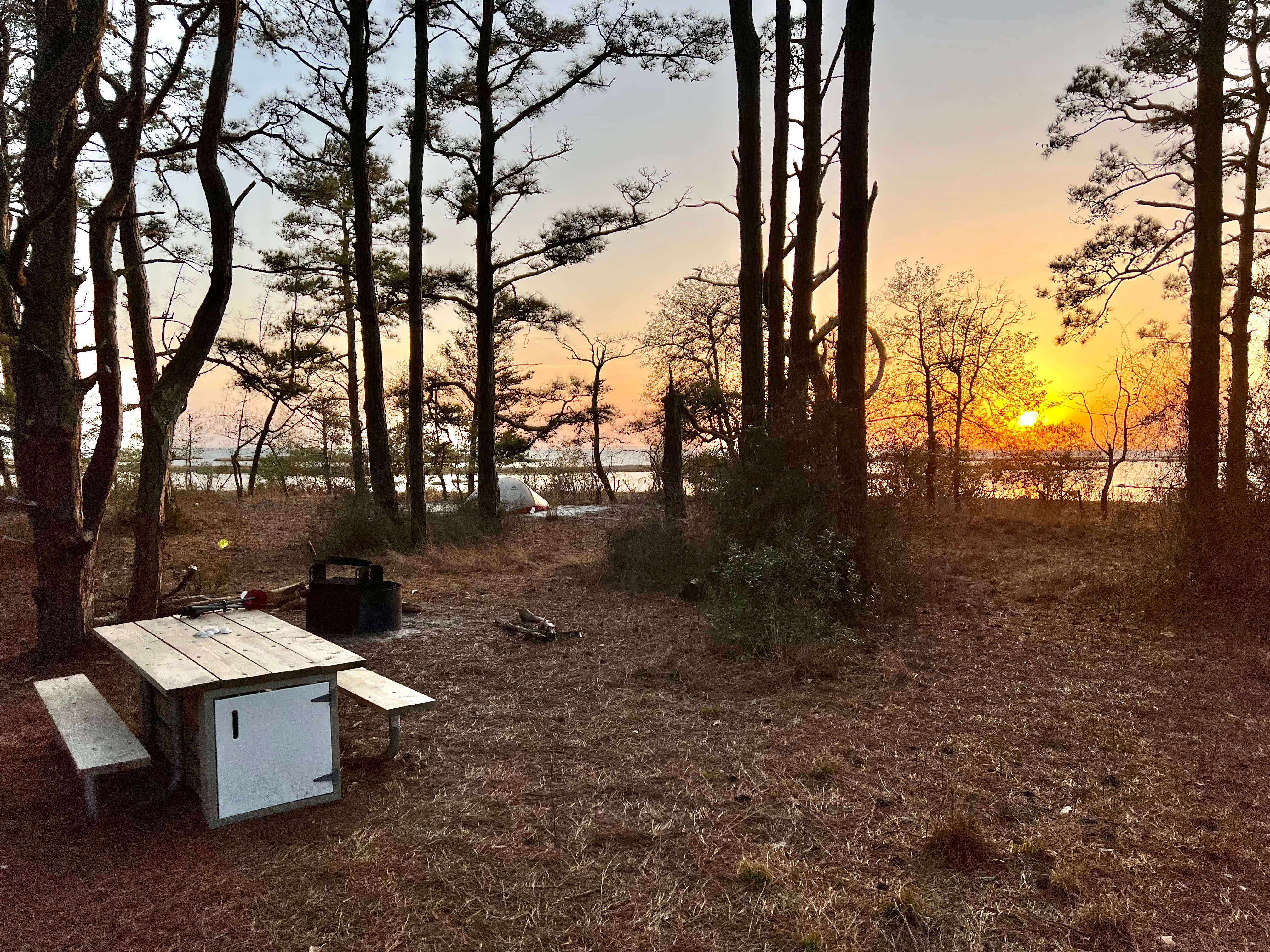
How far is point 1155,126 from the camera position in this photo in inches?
476

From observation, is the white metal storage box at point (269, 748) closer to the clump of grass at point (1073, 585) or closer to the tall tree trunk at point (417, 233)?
the clump of grass at point (1073, 585)

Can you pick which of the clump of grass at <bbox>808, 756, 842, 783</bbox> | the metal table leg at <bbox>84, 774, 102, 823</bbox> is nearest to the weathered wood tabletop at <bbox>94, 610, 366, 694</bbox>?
the metal table leg at <bbox>84, 774, 102, 823</bbox>

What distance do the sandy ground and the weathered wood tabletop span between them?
58cm

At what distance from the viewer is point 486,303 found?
13.5 m

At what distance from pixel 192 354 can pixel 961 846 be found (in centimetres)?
572

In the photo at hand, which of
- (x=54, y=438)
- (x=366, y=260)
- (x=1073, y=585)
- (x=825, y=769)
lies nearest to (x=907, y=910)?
(x=825, y=769)

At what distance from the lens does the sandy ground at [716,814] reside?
244 centimetres

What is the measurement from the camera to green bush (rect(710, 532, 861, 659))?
546cm

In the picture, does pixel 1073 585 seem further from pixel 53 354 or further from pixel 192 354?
pixel 53 354

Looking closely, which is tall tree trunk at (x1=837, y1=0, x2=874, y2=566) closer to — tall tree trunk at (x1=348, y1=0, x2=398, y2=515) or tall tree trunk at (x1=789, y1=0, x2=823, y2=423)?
tall tree trunk at (x1=789, y1=0, x2=823, y2=423)

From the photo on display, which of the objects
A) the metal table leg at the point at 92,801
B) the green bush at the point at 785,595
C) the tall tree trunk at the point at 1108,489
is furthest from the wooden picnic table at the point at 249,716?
the tall tree trunk at the point at 1108,489

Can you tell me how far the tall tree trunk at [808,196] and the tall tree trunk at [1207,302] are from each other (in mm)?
3620

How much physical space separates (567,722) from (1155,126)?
12.8m

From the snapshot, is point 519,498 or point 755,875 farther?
point 519,498
